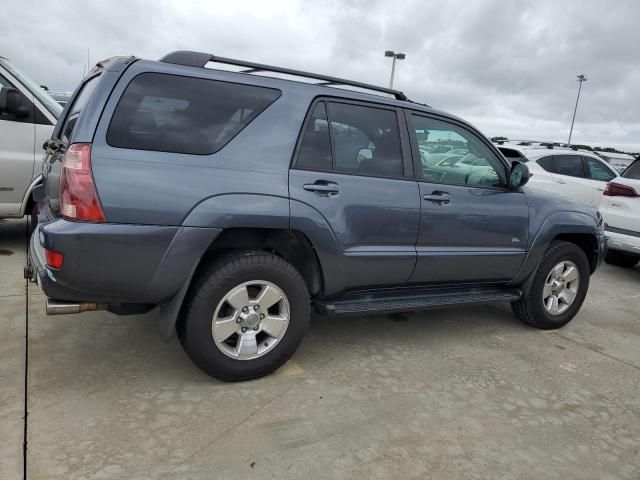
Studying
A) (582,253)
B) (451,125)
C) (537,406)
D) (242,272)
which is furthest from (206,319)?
(582,253)

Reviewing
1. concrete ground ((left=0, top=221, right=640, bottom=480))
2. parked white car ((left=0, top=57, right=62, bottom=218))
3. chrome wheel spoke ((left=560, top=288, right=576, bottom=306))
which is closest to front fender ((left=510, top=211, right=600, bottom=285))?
chrome wheel spoke ((left=560, top=288, right=576, bottom=306))

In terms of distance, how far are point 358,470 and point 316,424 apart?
0.40 metres

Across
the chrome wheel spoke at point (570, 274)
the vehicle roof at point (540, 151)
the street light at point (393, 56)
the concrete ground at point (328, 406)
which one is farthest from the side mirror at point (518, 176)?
the street light at point (393, 56)

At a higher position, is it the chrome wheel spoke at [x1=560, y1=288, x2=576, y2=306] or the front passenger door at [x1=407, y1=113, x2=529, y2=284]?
the front passenger door at [x1=407, y1=113, x2=529, y2=284]

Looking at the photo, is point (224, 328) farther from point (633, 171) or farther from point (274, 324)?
point (633, 171)

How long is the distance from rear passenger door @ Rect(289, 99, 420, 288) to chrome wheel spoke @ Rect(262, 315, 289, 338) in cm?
51

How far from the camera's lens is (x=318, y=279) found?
3.23 metres

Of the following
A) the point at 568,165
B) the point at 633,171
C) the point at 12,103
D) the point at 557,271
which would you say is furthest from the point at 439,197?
the point at 568,165

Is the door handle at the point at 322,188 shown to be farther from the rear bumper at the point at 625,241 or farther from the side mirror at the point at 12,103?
the rear bumper at the point at 625,241

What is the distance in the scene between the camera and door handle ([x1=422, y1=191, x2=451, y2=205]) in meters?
3.49

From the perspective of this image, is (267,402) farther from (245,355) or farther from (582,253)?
(582,253)

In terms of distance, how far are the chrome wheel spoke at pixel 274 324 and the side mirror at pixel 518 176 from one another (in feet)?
6.86

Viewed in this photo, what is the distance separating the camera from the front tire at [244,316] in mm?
2811

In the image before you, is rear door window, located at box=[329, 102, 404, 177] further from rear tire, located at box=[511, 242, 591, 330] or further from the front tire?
rear tire, located at box=[511, 242, 591, 330]
